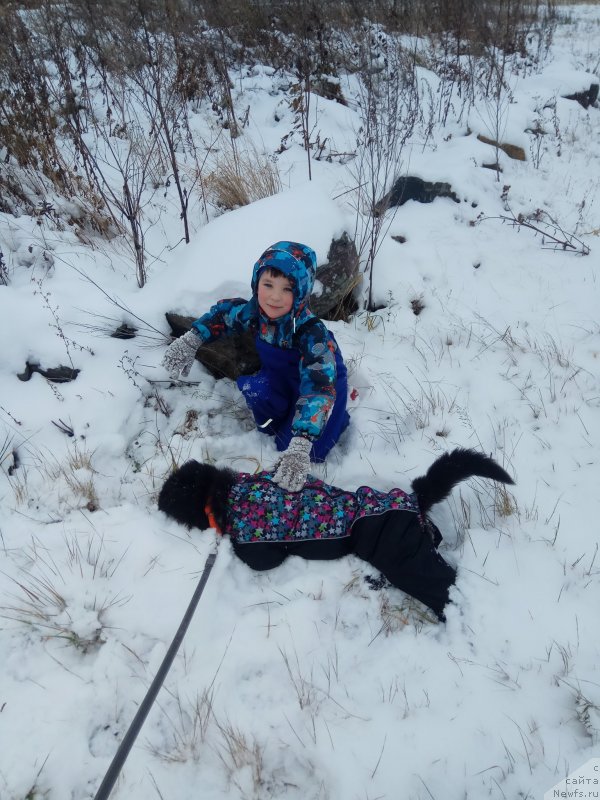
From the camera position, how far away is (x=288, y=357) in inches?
87.7

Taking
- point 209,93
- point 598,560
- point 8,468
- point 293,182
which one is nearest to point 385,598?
point 598,560

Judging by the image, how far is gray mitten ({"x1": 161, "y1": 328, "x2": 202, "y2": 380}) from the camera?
2244 mm

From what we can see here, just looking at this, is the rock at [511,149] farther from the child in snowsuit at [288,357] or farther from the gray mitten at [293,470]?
the gray mitten at [293,470]

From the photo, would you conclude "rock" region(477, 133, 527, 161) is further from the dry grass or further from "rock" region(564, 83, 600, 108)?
the dry grass

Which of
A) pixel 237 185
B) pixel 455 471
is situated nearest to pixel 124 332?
Result: pixel 237 185

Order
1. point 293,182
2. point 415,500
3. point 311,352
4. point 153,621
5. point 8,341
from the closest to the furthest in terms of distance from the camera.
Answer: point 153,621, point 415,500, point 311,352, point 8,341, point 293,182

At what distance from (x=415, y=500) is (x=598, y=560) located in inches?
27.4

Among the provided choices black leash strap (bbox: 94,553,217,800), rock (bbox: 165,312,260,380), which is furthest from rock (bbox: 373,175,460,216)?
black leash strap (bbox: 94,553,217,800)

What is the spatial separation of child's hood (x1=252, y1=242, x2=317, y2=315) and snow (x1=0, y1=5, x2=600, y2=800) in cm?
58

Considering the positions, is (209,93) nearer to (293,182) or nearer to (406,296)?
(293,182)

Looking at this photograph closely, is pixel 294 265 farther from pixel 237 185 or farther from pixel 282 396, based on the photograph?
pixel 237 185

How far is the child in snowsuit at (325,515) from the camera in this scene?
1.69 metres

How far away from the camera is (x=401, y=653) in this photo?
1.57m

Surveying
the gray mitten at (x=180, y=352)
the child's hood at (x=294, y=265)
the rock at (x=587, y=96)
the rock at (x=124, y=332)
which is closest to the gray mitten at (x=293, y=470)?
the child's hood at (x=294, y=265)
